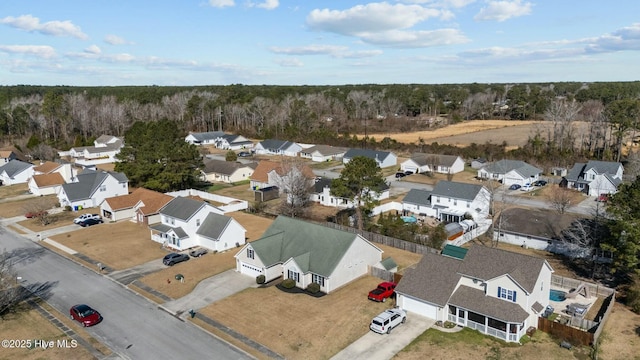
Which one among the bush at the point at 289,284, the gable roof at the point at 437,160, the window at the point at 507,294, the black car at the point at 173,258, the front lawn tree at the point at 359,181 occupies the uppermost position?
the front lawn tree at the point at 359,181

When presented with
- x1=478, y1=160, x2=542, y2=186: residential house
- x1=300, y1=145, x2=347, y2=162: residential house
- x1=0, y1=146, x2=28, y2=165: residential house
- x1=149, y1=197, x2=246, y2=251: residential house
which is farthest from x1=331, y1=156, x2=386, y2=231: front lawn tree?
x1=0, y1=146, x2=28, y2=165: residential house

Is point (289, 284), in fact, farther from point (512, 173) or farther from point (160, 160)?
point (512, 173)

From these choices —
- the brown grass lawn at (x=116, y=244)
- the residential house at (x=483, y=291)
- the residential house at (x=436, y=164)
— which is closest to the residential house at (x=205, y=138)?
the residential house at (x=436, y=164)

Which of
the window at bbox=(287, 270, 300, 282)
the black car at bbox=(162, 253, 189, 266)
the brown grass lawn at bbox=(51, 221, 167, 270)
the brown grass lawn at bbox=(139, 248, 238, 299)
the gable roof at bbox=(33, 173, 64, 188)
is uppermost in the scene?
the gable roof at bbox=(33, 173, 64, 188)

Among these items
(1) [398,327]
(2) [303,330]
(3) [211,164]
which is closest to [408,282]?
(1) [398,327]

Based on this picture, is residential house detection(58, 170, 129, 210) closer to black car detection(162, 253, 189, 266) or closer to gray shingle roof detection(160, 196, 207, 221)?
gray shingle roof detection(160, 196, 207, 221)

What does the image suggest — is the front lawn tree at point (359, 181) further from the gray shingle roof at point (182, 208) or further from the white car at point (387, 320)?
the white car at point (387, 320)
